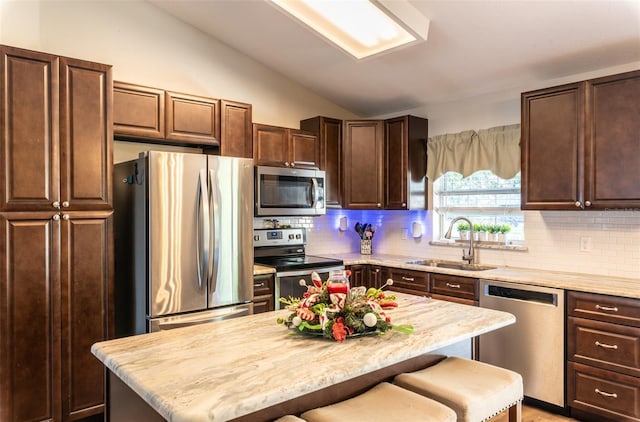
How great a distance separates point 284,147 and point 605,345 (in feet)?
9.45

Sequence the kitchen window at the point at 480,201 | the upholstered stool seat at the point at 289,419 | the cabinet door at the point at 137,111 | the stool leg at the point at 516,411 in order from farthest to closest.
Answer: the kitchen window at the point at 480,201, the cabinet door at the point at 137,111, the stool leg at the point at 516,411, the upholstered stool seat at the point at 289,419

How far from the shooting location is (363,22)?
10.4ft

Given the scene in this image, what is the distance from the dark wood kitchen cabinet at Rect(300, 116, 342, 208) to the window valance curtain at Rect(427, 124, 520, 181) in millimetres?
907

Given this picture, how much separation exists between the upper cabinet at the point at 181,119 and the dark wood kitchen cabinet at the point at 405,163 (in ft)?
4.72

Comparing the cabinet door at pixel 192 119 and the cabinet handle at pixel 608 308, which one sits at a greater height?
the cabinet door at pixel 192 119

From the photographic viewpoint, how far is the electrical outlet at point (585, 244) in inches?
131

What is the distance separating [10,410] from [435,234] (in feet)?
11.9

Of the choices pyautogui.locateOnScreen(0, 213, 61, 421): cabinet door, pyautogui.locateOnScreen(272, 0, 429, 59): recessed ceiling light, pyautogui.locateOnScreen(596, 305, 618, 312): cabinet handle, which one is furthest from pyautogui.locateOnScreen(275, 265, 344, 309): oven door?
pyautogui.locateOnScreen(596, 305, 618, 312): cabinet handle

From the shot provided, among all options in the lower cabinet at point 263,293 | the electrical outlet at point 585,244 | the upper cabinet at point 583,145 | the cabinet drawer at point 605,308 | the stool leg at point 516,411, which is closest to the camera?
the stool leg at point 516,411

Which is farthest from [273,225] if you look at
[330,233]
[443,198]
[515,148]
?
[515,148]

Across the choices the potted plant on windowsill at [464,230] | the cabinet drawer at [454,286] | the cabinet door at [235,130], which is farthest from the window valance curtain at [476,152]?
the cabinet door at [235,130]

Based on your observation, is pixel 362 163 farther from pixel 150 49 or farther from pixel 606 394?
pixel 606 394

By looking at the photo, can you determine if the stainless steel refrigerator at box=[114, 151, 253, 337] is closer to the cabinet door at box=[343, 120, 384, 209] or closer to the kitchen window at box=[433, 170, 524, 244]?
the cabinet door at box=[343, 120, 384, 209]

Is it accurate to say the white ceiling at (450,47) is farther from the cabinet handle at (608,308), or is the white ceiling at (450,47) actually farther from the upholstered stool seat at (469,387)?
the upholstered stool seat at (469,387)
